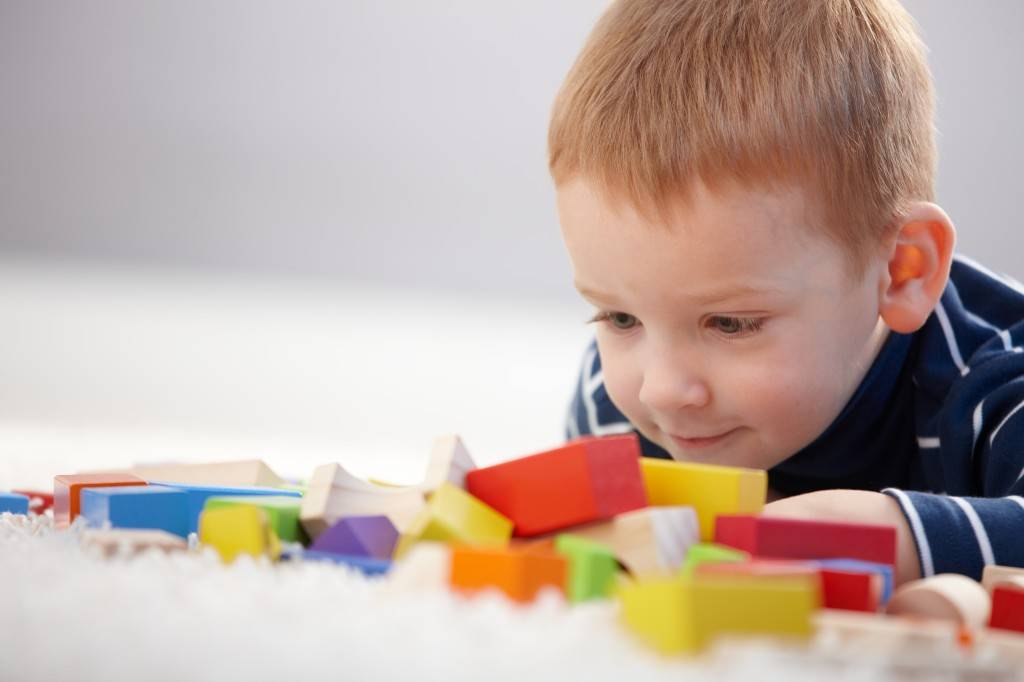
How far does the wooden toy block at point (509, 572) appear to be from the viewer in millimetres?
437

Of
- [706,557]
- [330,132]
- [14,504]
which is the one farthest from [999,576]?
[330,132]

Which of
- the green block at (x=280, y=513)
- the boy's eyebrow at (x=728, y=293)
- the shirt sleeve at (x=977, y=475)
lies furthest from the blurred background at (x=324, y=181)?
the green block at (x=280, y=513)

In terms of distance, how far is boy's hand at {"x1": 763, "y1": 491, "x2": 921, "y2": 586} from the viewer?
691 millimetres

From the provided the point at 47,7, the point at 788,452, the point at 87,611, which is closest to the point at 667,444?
the point at 788,452

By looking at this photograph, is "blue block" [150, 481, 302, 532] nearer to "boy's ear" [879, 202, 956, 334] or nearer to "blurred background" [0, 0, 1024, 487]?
"boy's ear" [879, 202, 956, 334]

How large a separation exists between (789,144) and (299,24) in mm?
2310

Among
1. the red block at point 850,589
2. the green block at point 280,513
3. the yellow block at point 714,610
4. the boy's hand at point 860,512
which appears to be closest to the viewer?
the yellow block at point 714,610

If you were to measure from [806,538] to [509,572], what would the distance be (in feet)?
0.61

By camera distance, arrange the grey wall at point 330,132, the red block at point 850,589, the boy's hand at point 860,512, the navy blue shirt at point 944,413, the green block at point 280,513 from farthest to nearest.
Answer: the grey wall at point 330,132, the navy blue shirt at point 944,413, the boy's hand at point 860,512, the green block at point 280,513, the red block at point 850,589

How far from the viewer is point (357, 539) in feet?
1.83

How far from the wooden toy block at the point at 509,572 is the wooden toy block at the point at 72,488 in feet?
1.05

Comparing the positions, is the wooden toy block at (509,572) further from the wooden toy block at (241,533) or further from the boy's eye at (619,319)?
the boy's eye at (619,319)

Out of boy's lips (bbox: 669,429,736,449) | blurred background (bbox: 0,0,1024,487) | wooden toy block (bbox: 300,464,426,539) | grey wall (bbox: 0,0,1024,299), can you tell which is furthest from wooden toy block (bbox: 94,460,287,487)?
grey wall (bbox: 0,0,1024,299)

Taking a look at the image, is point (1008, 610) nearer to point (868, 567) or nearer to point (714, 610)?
point (868, 567)
